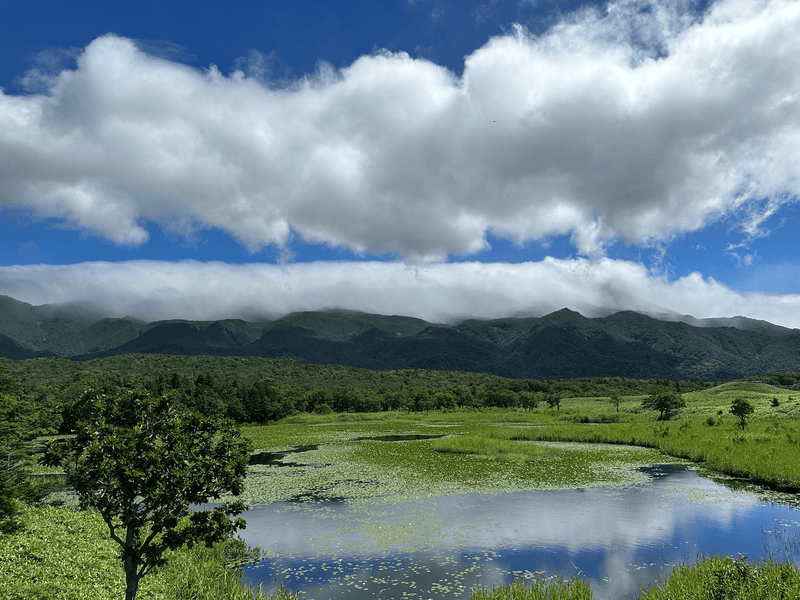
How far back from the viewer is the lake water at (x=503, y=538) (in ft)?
59.9

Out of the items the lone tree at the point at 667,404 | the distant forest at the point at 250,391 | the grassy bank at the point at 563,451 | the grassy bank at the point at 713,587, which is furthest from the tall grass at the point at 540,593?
the lone tree at the point at 667,404

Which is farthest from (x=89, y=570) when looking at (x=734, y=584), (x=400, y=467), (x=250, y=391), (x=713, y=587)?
(x=250, y=391)

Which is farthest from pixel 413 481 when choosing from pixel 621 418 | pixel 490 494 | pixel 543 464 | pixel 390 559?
pixel 621 418

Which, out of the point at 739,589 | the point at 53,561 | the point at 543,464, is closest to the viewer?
the point at 739,589

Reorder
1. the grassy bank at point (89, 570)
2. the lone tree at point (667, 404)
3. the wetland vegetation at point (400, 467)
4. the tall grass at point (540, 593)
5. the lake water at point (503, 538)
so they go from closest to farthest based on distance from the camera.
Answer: the tall grass at point (540, 593) < the grassy bank at point (89, 570) < the wetland vegetation at point (400, 467) < the lake water at point (503, 538) < the lone tree at point (667, 404)

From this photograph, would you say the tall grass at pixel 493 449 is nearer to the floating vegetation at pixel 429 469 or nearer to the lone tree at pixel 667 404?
the floating vegetation at pixel 429 469

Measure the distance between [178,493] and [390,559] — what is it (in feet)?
39.3

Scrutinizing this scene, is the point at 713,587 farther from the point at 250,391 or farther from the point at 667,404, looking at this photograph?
the point at 250,391

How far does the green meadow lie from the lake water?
1.71 metres

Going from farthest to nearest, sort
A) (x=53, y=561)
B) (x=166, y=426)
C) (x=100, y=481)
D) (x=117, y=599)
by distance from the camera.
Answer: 1. (x=53, y=561)
2. (x=117, y=599)
3. (x=166, y=426)
4. (x=100, y=481)

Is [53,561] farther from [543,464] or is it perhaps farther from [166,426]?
[543,464]

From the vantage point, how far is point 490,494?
107 feet

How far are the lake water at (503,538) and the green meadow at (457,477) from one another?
67.1 inches

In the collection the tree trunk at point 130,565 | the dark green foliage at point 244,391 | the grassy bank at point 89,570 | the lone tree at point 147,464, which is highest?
the lone tree at point 147,464
